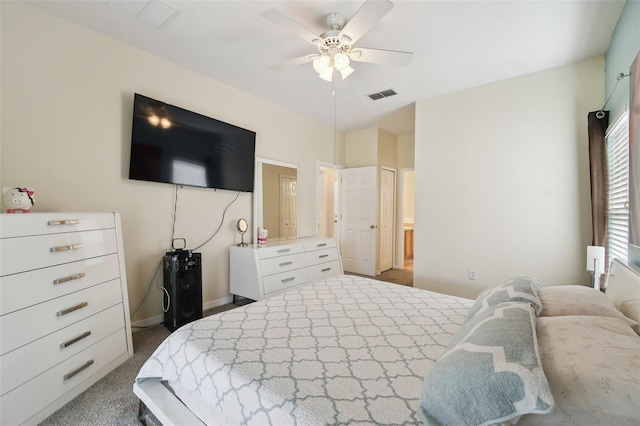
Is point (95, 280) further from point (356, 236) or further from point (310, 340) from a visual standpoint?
point (356, 236)

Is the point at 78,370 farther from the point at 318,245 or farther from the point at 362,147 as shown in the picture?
the point at 362,147

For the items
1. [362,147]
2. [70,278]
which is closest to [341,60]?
[70,278]

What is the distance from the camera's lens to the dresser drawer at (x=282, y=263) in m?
3.04

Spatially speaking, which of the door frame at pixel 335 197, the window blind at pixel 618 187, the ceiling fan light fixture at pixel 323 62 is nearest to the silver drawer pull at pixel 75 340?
→ the ceiling fan light fixture at pixel 323 62

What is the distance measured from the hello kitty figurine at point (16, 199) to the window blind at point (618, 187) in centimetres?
395

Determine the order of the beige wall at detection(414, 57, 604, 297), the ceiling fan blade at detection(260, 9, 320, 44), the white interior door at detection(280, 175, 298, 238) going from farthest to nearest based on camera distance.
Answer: the white interior door at detection(280, 175, 298, 238)
the beige wall at detection(414, 57, 604, 297)
the ceiling fan blade at detection(260, 9, 320, 44)

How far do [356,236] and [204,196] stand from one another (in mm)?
2848

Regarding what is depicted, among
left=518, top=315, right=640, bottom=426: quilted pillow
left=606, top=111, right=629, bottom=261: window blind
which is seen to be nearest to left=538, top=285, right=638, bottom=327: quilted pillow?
left=518, top=315, right=640, bottom=426: quilted pillow

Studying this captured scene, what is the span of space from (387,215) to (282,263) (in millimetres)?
2652

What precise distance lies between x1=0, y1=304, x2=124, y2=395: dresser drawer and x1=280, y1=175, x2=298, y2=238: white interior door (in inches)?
89.7

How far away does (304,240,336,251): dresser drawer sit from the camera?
3.54 m

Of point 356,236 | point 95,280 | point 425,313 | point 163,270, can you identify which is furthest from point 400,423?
point 356,236

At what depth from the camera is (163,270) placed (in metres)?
2.72

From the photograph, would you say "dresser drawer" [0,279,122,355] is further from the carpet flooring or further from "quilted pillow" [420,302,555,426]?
"quilted pillow" [420,302,555,426]
